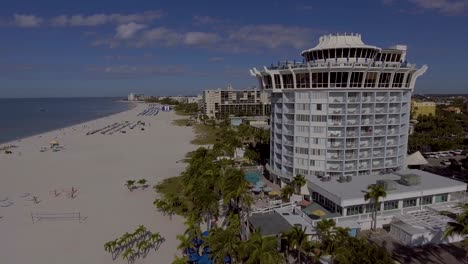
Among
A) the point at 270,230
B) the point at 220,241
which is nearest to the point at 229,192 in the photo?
the point at 270,230

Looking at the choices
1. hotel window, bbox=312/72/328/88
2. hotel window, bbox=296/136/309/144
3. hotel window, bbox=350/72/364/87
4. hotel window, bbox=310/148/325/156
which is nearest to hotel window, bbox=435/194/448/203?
hotel window, bbox=310/148/325/156

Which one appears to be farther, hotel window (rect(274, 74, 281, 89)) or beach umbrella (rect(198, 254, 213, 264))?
hotel window (rect(274, 74, 281, 89))

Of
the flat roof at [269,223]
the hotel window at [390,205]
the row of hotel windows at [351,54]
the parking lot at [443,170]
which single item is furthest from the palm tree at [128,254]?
the parking lot at [443,170]

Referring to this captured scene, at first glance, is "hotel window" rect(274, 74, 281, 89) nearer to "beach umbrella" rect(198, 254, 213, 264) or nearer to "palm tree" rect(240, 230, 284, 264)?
"beach umbrella" rect(198, 254, 213, 264)

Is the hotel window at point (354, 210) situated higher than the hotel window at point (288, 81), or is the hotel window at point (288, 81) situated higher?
the hotel window at point (288, 81)

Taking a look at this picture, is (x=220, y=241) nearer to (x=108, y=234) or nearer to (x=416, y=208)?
(x=108, y=234)

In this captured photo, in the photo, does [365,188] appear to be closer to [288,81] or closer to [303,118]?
[303,118]

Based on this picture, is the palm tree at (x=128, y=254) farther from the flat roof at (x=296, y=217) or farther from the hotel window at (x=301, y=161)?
the hotel window at (x=301, y=161)
